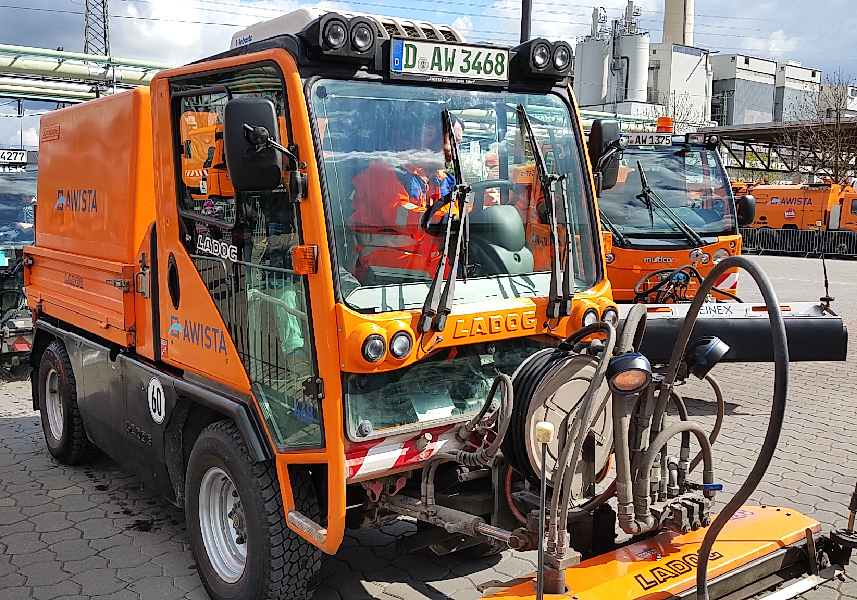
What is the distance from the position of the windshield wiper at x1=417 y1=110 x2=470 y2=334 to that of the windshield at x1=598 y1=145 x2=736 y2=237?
19.2ft

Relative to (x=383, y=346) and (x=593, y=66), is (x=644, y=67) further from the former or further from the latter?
(x=383, y=346)

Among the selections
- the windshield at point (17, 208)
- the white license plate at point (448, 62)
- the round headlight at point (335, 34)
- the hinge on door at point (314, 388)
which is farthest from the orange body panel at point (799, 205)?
the hinge on door at point (314, 388)

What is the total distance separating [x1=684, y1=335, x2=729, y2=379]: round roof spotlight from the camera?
3.42 metres

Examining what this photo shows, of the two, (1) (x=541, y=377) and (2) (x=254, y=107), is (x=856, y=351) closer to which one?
(1) (x=541, y=377)

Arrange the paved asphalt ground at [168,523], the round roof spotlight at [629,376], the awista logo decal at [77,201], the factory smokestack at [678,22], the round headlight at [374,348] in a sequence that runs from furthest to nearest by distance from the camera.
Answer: the factory smokestack at [678,22], the awista logo decal at [77,201], the paved asphalt ground at [168,523], the round headlight at [374,348], the round roof spotlight at [629,376]

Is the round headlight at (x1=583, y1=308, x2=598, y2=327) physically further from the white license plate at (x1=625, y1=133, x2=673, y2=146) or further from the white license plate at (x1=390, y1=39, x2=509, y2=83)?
the white license plate at (x1=625, y1=133, x2=673, y2=146)

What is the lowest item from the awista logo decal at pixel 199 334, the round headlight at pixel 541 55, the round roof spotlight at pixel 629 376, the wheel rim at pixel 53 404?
the wheel rim at pixel 53 404

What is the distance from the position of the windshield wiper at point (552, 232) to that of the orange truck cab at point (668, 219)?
16.0 ft

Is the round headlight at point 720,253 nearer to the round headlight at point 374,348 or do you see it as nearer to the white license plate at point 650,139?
the white license plate at point 650,139

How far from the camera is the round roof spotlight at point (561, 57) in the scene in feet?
13.7

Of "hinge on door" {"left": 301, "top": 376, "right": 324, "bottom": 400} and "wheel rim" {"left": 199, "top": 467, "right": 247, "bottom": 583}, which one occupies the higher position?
"hinge on door" {"left": 301, "top": 376, "right": 324, "bottom": 400}

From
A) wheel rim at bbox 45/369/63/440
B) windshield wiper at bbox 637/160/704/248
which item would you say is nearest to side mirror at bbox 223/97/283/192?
wheel rim at bbox 45/369/63/440

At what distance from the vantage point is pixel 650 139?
10.1 meters

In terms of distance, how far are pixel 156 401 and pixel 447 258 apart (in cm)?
203
